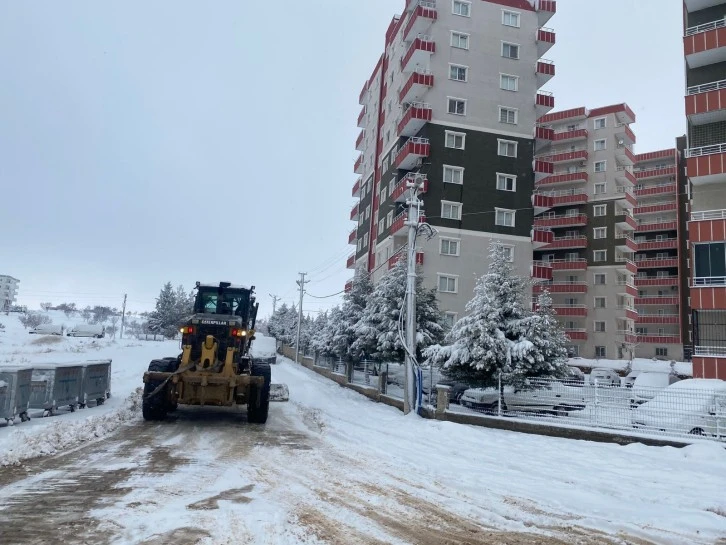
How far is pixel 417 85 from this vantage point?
3794 centimetres

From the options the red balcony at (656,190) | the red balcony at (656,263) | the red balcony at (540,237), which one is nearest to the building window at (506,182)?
the red balcony at (540,237)

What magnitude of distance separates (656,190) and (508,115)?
36.2m

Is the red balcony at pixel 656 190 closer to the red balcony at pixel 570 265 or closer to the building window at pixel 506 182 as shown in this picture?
the red balcony at pixel 570 265

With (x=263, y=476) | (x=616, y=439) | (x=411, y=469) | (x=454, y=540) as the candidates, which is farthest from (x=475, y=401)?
(x=454, y=540)

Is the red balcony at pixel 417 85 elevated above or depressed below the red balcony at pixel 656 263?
above

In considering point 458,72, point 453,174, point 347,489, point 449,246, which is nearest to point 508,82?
point 458,72

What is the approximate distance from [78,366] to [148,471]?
7.28 metres

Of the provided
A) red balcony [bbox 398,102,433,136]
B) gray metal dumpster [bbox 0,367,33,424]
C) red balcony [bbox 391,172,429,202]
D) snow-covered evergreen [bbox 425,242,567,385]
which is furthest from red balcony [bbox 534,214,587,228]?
gray metal dumpster [bbox 0,367,33,424]

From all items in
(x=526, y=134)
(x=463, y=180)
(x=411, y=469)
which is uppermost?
(x=526, y=134)

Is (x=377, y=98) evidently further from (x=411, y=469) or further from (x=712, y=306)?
(x=411, y=469)

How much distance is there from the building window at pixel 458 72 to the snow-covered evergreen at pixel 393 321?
20981 millimetres

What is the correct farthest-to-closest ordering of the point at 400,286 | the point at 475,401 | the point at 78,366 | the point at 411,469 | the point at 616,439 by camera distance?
the point at 400,286 < the point at 475,401 < the point at 78,366 < the point at 616,439 < the point at 411,469

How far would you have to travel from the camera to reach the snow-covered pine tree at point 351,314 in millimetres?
28438

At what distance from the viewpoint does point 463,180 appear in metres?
37.8
